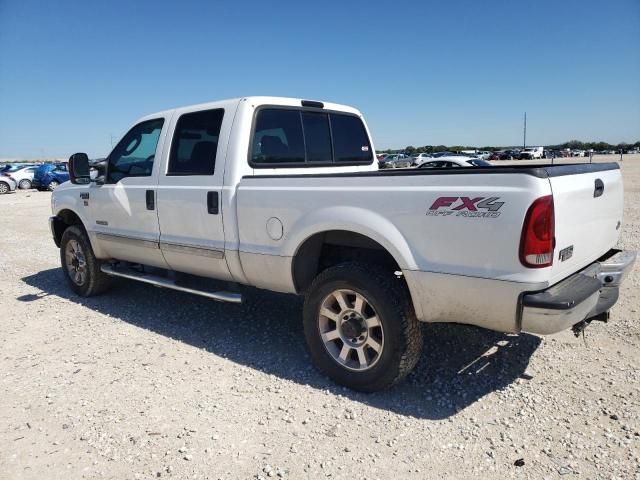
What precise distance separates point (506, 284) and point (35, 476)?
2755 millimetres

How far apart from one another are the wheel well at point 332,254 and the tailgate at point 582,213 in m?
1.07

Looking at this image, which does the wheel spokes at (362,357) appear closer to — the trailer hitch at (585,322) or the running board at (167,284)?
the running board at (167,284)

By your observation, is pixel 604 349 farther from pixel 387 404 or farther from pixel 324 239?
pixel 324 239

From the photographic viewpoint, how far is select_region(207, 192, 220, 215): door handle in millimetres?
3896

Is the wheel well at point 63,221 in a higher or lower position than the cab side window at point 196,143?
lower

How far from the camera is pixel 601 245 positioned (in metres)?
3.24

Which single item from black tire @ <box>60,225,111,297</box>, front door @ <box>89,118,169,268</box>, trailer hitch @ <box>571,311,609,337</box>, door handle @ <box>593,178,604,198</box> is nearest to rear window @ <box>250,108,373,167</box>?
front door @ <box>89,118,169,268</box>

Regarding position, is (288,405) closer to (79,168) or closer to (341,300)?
(341,300)

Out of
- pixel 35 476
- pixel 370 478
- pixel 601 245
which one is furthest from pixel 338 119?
pixel 35 476

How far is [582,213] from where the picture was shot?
283 cm

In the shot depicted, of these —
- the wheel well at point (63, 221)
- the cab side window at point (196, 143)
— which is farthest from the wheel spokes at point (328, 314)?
the wheel well at point (63, 221)

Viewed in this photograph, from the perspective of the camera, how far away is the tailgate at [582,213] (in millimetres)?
2592

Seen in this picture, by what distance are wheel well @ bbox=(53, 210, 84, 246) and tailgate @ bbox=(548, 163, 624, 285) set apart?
5.17m

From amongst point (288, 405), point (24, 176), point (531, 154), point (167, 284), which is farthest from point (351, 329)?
point (531, 154)
